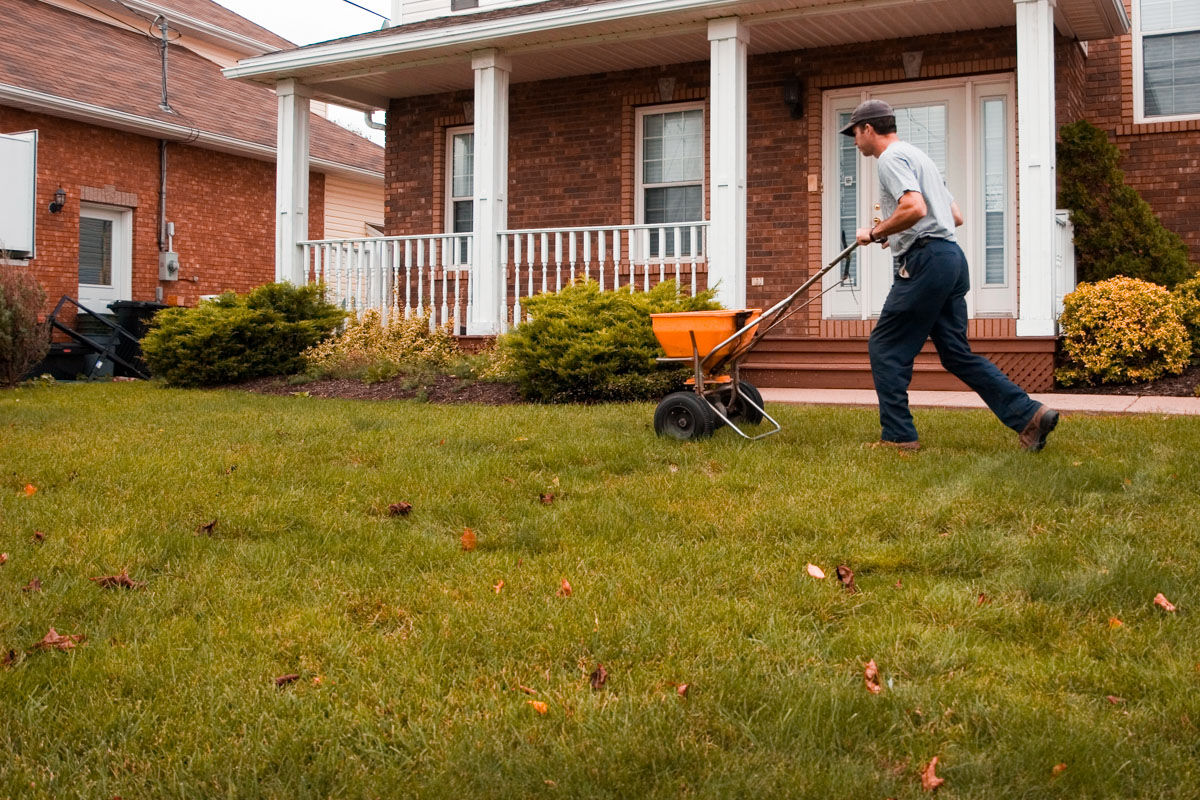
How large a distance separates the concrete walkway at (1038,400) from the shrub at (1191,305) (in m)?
1.43

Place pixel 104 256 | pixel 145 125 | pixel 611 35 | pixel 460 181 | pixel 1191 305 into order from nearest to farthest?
pixel 1191 305
pixel 611 35
pixel 460 181
pixel 145 125
pixel 104 256

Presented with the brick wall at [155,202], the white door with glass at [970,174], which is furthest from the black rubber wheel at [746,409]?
the brick wall at [155,202]

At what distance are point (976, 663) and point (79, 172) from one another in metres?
16.7

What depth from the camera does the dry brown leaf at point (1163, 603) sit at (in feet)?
10.8

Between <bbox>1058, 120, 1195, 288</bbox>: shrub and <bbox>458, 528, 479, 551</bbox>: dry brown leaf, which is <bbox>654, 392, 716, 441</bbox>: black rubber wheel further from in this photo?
<bbox>1058, 120, 1195, 288</bbox>: shrub

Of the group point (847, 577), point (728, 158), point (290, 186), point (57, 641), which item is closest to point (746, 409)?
point (847, 577)

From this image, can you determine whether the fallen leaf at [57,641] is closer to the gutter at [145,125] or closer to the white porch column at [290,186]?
the white porch column at [290,186]

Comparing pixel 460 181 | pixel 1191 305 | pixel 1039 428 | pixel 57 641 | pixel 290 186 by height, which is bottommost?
pixel 57 641

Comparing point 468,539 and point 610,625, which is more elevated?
point 468,539

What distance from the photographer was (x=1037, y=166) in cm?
929

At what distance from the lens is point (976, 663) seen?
9.61 ft

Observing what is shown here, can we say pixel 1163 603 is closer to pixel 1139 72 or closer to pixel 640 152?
pixel 1139 72

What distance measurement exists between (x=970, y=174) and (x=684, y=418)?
240 inches

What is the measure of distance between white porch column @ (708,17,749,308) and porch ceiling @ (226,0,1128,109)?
25 centimetres
